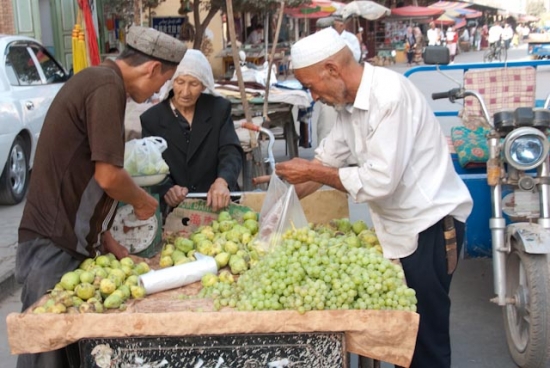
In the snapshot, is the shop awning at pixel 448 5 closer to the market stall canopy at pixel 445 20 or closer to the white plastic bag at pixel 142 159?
the market stall canopy at pixel 445 20

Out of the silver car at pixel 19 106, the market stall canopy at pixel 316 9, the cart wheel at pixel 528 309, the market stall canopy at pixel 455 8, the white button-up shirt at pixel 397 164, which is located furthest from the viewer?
the market stall canopy at pixel 455 8

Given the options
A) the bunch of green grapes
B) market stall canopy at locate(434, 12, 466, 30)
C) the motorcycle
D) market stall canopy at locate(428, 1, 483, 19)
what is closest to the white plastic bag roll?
the bunch of green grapes

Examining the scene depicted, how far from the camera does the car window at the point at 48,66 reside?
350 inches

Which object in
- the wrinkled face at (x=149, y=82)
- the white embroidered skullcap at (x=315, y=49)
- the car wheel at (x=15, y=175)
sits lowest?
the car wheel at (x=15, y=175)

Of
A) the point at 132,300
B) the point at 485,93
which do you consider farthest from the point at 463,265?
the point at 132,300

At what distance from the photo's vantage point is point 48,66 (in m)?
9.09

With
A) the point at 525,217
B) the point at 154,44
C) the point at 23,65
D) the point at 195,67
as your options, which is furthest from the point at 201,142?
the point at 23,65

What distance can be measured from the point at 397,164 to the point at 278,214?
0.63 meters

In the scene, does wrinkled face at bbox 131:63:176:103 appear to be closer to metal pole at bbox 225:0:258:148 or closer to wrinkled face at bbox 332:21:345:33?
metal pole at bbox 225:0:258:148

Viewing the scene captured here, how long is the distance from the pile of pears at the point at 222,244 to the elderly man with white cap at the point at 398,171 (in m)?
0.34

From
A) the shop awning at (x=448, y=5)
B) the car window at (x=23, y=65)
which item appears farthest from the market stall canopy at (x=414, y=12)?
the car window at (x=23, y=65)

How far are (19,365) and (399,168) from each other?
5.08 feet

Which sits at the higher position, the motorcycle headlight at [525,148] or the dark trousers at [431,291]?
the motorcycle headlight at [525,148]

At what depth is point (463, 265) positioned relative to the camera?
573cm
